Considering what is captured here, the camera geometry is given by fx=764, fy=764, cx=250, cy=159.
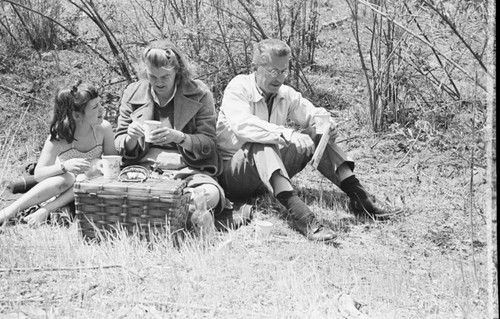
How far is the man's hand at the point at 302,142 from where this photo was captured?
4409 mm

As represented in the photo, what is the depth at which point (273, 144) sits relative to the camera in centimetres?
448

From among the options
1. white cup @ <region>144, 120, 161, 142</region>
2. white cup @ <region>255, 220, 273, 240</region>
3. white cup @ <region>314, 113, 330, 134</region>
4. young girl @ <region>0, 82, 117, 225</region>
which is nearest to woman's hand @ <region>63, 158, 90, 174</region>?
young girl @ <region>0, 82, 117, 225</region>

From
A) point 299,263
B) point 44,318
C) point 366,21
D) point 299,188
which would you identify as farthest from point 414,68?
point 44,318

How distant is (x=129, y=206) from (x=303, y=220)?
975mm

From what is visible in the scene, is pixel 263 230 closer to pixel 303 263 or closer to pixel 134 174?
pixel 303 263

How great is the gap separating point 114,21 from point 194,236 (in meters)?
3.09

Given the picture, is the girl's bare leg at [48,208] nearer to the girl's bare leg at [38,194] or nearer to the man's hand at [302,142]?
the girl's bare leg at [38,194]

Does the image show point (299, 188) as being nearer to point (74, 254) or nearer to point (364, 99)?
point (364, 99)

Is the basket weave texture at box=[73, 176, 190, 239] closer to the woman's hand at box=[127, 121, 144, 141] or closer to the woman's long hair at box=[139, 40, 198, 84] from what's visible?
the woman's hand at box=[127, 121, 144, 141]

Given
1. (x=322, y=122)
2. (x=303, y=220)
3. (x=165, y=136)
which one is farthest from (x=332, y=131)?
(x=165, y=136)

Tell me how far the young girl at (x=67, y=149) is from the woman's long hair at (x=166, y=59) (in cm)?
40

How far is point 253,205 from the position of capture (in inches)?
188

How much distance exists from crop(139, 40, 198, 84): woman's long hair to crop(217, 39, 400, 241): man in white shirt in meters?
0.30

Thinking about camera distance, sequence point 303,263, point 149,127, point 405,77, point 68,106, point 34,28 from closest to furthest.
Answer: point 303,263 → point 149,127 → point 68,106 → point 405,77 → point 34,28
